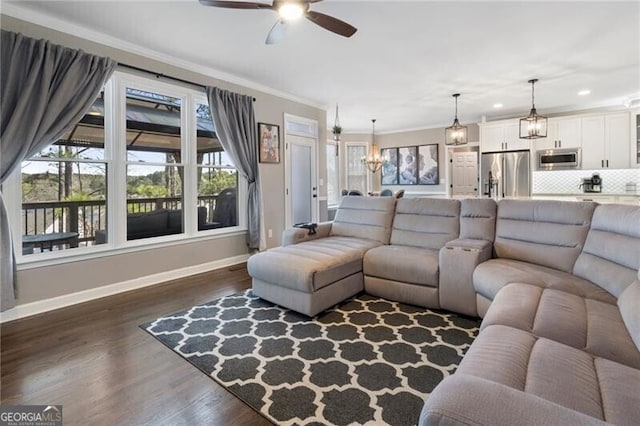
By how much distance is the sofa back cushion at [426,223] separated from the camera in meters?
3.34

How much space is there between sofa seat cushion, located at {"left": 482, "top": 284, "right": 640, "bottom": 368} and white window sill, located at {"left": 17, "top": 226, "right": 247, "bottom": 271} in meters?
3.55

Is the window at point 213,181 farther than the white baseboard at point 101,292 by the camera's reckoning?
Yes

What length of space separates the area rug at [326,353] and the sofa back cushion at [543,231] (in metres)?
0.79

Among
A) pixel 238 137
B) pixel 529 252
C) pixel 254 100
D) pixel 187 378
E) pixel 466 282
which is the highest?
pixel 254 100

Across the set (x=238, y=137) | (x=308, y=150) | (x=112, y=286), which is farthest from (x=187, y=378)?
(x=308, y=150)

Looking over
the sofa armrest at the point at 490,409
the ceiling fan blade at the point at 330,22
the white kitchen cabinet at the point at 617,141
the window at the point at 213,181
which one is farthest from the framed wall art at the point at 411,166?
the sofa armrest at the point at 490,409

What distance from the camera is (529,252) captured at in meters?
2.77

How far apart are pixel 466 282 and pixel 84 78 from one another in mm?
3985

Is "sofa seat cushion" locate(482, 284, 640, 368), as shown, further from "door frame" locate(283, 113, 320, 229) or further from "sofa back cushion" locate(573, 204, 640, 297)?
"door frame" locate(283, 113, 320, 229)

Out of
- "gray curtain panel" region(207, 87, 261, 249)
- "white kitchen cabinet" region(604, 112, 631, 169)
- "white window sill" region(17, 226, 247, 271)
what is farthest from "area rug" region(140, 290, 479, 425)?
"white kitchen cabinet" region(604, 112, 631, 169)

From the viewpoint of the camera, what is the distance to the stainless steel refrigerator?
660cm

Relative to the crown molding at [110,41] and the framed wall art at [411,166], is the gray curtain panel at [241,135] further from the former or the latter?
the framed wall art at [411,166]

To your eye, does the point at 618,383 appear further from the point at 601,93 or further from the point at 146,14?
the point at 601,93

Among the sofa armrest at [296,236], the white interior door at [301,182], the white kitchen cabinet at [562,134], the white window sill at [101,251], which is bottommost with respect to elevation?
the white window sill at [101,251]
